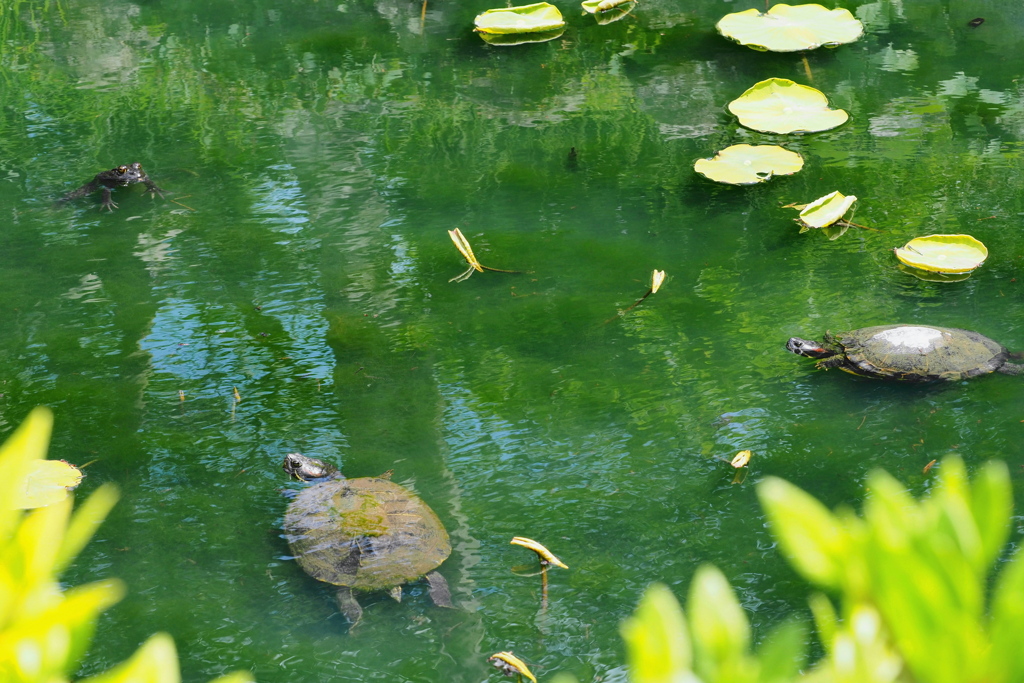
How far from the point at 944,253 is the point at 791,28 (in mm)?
2288

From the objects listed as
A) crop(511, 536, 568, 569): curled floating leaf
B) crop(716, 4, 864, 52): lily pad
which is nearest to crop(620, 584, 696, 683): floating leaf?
crop(511, 536, 568, 569): curled floating leaf

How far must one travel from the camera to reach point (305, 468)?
2.66 m

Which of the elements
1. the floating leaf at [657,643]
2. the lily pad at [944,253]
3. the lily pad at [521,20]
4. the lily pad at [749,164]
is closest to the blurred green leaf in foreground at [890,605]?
the floating leaf at [657,643]

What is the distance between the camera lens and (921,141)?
4227 millimetres

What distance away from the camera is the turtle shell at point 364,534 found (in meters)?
2.32

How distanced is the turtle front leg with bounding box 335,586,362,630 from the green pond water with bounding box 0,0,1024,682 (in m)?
0.03

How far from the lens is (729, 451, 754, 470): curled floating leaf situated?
8.80 feet

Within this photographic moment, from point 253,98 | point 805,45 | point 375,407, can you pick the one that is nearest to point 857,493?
point 375,407

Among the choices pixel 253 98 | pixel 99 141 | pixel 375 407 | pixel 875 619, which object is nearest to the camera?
pixel 875 619

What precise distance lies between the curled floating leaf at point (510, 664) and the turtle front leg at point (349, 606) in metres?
0.38

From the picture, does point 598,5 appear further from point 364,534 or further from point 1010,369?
point 364,534

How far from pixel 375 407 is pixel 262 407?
40 centimetres

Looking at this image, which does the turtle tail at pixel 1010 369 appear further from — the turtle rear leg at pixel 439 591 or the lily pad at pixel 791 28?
the lily pad at pixel 791 28

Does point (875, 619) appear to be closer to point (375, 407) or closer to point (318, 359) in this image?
point (375, 407)
